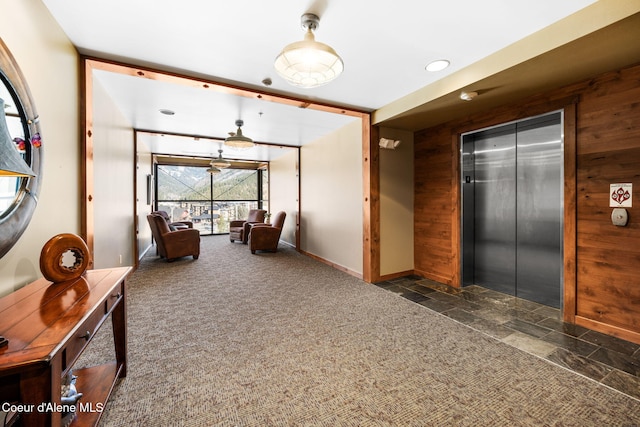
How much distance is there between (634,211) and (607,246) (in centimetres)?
36

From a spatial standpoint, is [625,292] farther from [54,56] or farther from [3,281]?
[54,56]

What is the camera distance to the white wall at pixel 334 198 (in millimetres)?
4414

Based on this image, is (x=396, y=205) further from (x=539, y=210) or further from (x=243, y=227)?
(x=243, y=227)

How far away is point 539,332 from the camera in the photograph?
2.46 meters

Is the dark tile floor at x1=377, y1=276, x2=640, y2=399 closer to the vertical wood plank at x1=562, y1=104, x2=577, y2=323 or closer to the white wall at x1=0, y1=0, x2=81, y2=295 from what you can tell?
the vertical wood plank at x1=562, y1=104, x2=577, y2=323

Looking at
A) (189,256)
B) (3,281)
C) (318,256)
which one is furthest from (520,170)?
(189,256)

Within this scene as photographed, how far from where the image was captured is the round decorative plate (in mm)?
1482

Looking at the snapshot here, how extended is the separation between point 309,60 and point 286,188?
18.9ft

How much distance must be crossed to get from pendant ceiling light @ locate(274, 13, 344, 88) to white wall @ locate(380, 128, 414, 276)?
2246 millimetres

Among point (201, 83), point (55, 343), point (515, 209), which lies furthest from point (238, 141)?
point (515, 209)

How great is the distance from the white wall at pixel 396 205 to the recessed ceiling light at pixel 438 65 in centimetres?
142

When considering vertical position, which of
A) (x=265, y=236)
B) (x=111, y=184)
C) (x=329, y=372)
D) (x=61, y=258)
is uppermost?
(x=111, y=184)

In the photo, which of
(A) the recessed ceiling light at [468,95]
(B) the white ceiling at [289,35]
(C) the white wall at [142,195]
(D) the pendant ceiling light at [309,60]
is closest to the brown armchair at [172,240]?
(C) the white wall at [142,195]

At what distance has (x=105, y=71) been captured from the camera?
9.06 ft
